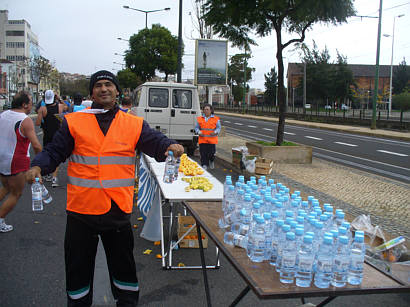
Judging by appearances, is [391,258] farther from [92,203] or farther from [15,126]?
[15,126]

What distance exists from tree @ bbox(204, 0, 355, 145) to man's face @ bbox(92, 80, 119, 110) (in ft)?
33.1

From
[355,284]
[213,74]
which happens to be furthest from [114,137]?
[213,74]

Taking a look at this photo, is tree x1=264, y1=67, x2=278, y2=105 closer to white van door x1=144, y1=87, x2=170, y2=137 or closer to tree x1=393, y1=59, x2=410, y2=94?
tree x1=393, y1=59, x2=410, y2=94

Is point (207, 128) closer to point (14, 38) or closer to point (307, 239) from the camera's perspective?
point (307, 239)

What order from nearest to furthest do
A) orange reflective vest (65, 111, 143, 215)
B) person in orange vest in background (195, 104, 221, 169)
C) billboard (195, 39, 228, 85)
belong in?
orange reflective vest (65, 111, 143, 215), person in orange vest in background (195, 104, 221, 169), billboard (195, 39, 228, 85)

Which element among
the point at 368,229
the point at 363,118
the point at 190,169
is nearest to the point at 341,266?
the point at 368,229

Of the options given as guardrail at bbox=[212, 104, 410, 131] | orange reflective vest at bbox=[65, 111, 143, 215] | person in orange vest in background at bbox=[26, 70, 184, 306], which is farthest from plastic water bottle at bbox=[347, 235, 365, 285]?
guardrail at bbox=[212, 104, 410, 131]

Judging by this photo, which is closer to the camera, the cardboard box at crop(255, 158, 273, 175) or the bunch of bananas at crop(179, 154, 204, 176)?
the bunch of bananas at crop(179, 154, 204, 176)

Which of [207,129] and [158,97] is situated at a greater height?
[158,97]

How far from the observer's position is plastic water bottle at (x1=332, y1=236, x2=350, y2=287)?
236 cm

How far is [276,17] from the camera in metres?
14.0

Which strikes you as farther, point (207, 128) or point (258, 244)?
point (207, 128)

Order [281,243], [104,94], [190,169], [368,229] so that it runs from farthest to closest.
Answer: [190,169] → [368,229] → [104,94] → [281,243]

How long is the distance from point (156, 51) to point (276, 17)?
25.5m
